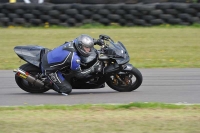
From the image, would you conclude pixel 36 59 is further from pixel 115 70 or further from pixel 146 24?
pixel 146 24

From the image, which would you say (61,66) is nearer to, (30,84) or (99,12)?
(30,84)

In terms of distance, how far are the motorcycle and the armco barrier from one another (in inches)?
334

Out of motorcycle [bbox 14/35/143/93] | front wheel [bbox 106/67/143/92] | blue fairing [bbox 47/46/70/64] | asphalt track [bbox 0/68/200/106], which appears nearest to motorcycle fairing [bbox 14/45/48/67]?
motorcycle [bbox 14/35/143/93]

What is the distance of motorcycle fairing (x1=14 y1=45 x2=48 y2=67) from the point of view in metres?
8.66

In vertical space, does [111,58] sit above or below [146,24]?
below

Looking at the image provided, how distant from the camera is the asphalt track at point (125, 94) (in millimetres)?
8195

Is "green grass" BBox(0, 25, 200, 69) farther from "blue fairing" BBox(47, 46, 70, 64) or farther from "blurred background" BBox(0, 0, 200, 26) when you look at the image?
"blue fairing" BBox(47, 46, 70, 64)

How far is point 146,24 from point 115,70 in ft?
30.5

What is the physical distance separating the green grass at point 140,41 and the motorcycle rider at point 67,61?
333 cm

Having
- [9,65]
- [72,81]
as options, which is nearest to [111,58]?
[72,81]

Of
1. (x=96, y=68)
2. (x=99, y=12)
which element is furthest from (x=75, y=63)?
(x=99, y=12)

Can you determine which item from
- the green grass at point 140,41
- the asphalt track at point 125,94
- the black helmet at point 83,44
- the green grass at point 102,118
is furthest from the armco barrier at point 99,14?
the green grass at point 102,118

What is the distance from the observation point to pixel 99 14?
17438 millimetres

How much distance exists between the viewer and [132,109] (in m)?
7.15
